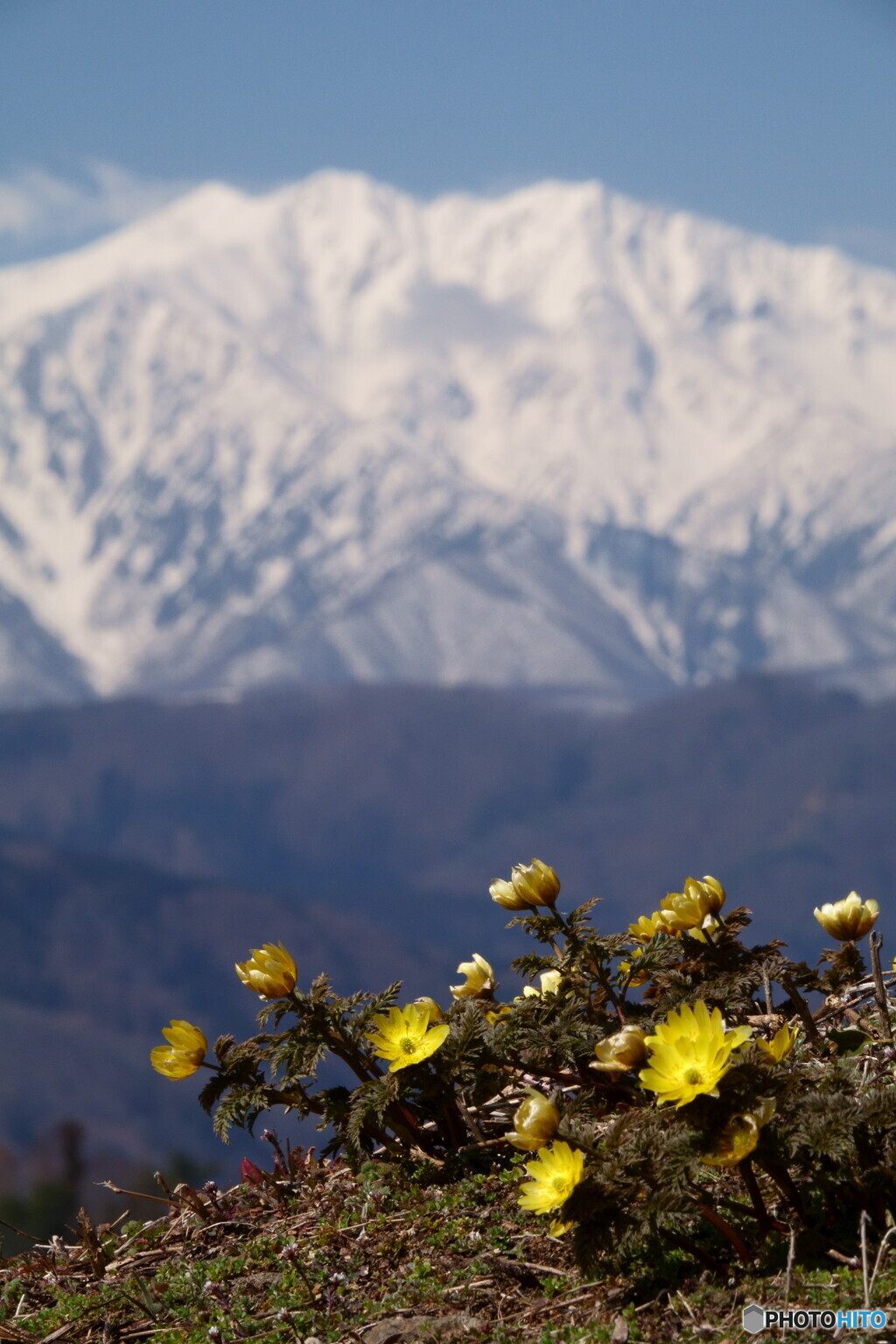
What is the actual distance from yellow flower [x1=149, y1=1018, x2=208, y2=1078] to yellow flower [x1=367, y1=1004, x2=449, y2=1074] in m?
0.53

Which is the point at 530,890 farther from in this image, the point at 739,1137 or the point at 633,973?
the point at 739,1137

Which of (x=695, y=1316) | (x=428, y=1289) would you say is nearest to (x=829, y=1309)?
(x=695, y=1316)

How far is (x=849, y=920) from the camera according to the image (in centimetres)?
470

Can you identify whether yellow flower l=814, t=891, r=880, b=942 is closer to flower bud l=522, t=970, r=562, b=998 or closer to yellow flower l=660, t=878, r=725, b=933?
yellow flower l=660, t=878, r=725, b=933

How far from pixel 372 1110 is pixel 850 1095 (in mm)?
1384

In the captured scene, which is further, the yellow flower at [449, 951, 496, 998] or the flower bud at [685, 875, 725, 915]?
the yellow flower at [449, 951, 496, 998]

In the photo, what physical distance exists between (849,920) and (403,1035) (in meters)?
1.57

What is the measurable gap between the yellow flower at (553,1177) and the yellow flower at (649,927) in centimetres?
130

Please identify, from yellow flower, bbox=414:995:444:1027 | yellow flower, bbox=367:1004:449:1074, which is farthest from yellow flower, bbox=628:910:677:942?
yellow flower, bbox=367:1004:449:1074

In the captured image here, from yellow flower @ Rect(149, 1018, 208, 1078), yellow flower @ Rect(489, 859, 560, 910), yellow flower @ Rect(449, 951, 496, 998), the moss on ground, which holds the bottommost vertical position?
the moss on ground

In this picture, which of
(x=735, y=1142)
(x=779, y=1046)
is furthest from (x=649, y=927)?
(x=735, y=1142)
